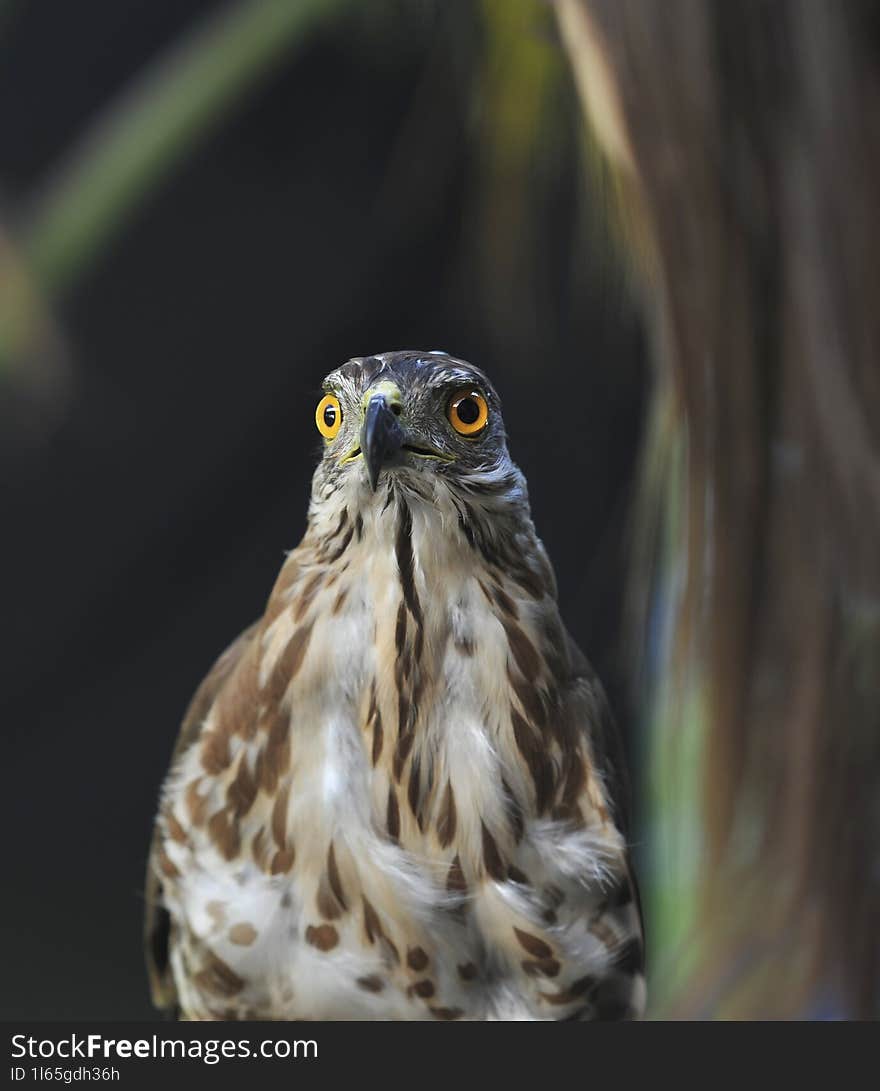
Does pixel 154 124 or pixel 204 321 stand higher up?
pixel 154 124

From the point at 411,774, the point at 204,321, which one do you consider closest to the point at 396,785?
the point at 411,774

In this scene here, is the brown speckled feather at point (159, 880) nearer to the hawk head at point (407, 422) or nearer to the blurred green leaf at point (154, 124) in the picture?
the hawk head at point (407, 422)

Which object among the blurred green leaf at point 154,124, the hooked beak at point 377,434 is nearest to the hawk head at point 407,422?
the hooked beak at point 377,434

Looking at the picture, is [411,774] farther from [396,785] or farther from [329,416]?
[329,416]

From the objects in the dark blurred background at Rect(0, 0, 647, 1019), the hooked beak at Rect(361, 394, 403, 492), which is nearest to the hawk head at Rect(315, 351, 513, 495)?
the hooked beak at Rect(361, 394, 403, 492)

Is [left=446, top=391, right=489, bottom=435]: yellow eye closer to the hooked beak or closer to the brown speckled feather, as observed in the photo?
the hooked beak

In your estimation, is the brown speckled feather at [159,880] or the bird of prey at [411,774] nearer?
the bird of prey at [411,774]

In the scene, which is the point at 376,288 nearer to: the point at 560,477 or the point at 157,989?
the point at 560,477
